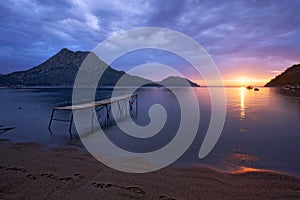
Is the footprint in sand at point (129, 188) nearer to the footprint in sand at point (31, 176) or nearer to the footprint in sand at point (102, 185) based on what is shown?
the footprint in sand at point (102, 185)

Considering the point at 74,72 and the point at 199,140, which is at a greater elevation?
the point at 74,72

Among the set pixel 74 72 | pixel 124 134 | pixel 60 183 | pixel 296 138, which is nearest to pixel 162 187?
pixel 60 183

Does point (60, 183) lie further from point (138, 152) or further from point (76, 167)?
point (138, 152)

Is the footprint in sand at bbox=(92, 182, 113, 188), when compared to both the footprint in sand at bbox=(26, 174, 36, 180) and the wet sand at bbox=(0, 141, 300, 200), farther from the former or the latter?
the footprint in sand at bbox=(26, 174, 36, 180)

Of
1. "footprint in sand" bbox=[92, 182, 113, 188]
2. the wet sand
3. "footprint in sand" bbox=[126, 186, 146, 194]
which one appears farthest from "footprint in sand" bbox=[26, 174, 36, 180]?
"footprint in sand" bbox=[126, 186, 146, 194]

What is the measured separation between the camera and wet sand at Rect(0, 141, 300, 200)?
4273 millimetres

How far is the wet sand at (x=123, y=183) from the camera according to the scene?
4.27 meters

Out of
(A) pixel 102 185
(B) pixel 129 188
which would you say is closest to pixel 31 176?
(A) pixel 102 185

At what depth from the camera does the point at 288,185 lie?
491 cm

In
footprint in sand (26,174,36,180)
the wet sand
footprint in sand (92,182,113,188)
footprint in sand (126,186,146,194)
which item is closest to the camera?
the wet sand

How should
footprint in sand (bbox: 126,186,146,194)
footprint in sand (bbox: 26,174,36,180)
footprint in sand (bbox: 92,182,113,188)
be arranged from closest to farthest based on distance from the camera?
1. footprint in sand (bbox: 126,186,146,194)
2. footprint in sand (bbox: 92,182,113,188)
3. footprint in sand (bbox: 26,174,36,180)

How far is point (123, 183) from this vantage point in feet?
15.8

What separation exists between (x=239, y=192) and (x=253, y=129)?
9011 millimetres

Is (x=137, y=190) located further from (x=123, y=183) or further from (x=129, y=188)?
(x=123, y=183)
